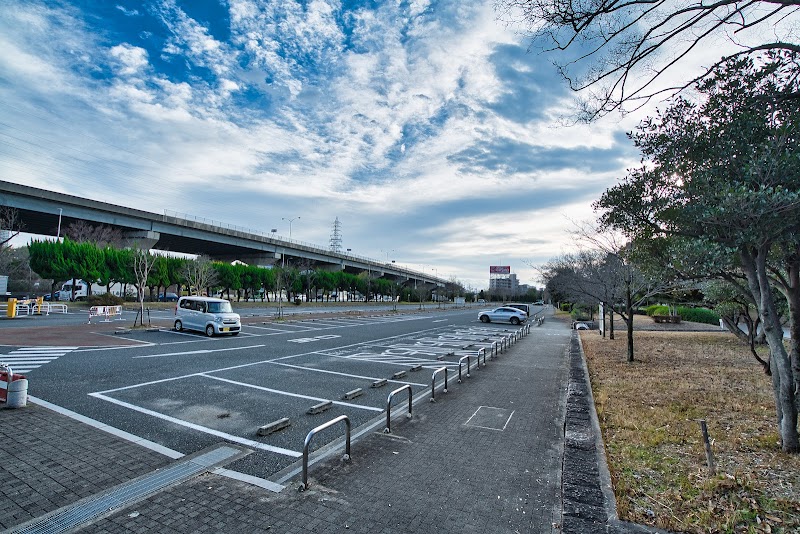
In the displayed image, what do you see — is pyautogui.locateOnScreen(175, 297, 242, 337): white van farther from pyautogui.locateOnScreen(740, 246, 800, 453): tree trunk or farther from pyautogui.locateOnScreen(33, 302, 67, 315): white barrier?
pyautogui.locateOnScreen(740, 246, 800, 453): tree trunk

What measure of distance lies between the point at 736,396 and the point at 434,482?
7.32 metres

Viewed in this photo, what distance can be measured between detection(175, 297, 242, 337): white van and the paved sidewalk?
11281 mm

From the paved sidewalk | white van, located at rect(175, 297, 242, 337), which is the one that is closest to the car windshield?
white van, located at rect(175, 297, 242, 337)

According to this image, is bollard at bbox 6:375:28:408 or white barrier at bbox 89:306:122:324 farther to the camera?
white barrier at bbox 89:306:122:324

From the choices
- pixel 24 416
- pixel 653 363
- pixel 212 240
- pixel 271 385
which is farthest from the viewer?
pixel 212 240

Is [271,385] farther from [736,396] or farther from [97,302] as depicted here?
[97,302]

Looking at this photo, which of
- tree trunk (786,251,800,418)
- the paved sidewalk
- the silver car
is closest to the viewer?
the paved sidewalk

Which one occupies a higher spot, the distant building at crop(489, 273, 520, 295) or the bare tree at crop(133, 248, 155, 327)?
the distant building at crop(489, 273, 520, 295)

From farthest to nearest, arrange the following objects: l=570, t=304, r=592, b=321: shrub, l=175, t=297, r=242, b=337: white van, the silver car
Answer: l=570, t=304, r=592, b=321: shrub < the silver car < l=175, t=297, r=242, b=337: white van

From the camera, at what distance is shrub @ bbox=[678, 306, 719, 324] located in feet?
99.8

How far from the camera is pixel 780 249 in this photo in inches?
196

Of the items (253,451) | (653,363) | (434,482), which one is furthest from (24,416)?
(653,363)

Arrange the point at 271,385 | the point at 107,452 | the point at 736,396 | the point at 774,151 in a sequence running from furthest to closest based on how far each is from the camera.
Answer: the point at 271,385
the point at 736,396
the point at 107,452
the point at 774,151

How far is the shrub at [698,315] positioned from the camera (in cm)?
3042
